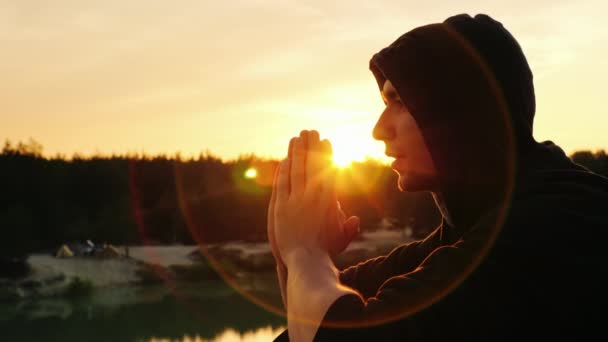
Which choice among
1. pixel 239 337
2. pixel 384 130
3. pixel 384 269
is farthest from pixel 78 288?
pixel 384 130

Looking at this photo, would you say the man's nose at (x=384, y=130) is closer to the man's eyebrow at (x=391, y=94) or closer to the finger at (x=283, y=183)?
the man's eyebrow at (x=391, y=94)

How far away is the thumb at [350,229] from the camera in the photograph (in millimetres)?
1246

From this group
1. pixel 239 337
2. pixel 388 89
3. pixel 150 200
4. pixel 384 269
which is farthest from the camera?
pixel 150 200

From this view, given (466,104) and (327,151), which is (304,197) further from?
(466,104)

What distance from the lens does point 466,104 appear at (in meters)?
1.13

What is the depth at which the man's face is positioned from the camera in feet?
3.79

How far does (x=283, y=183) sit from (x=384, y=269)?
0.37 meters

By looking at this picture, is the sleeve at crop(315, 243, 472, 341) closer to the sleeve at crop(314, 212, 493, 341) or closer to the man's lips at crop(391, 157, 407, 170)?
the sleeve at crop(314, 212, 493, 341)

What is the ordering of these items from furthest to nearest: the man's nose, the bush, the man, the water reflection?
the bush, the water reflection, the man's nose, the man

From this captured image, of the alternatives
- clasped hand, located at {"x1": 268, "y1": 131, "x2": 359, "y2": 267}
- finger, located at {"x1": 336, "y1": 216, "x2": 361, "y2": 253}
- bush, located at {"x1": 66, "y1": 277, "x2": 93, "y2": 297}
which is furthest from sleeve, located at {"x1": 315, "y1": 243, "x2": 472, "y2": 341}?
bush, located at {"x1": 66, "y1": 277, "x2": 93, "y2": 297}

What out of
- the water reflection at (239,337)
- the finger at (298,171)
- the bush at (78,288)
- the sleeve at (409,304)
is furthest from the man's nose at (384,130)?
the bush at (78,288)

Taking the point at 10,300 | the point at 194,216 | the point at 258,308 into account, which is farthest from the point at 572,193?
the point at 194,216

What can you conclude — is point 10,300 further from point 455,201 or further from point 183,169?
point 455,201

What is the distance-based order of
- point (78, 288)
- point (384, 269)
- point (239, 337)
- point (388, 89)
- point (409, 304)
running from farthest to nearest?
point (78, 288), point (239, 337), point (384, 269), point (388, 89), point (409, 304)
